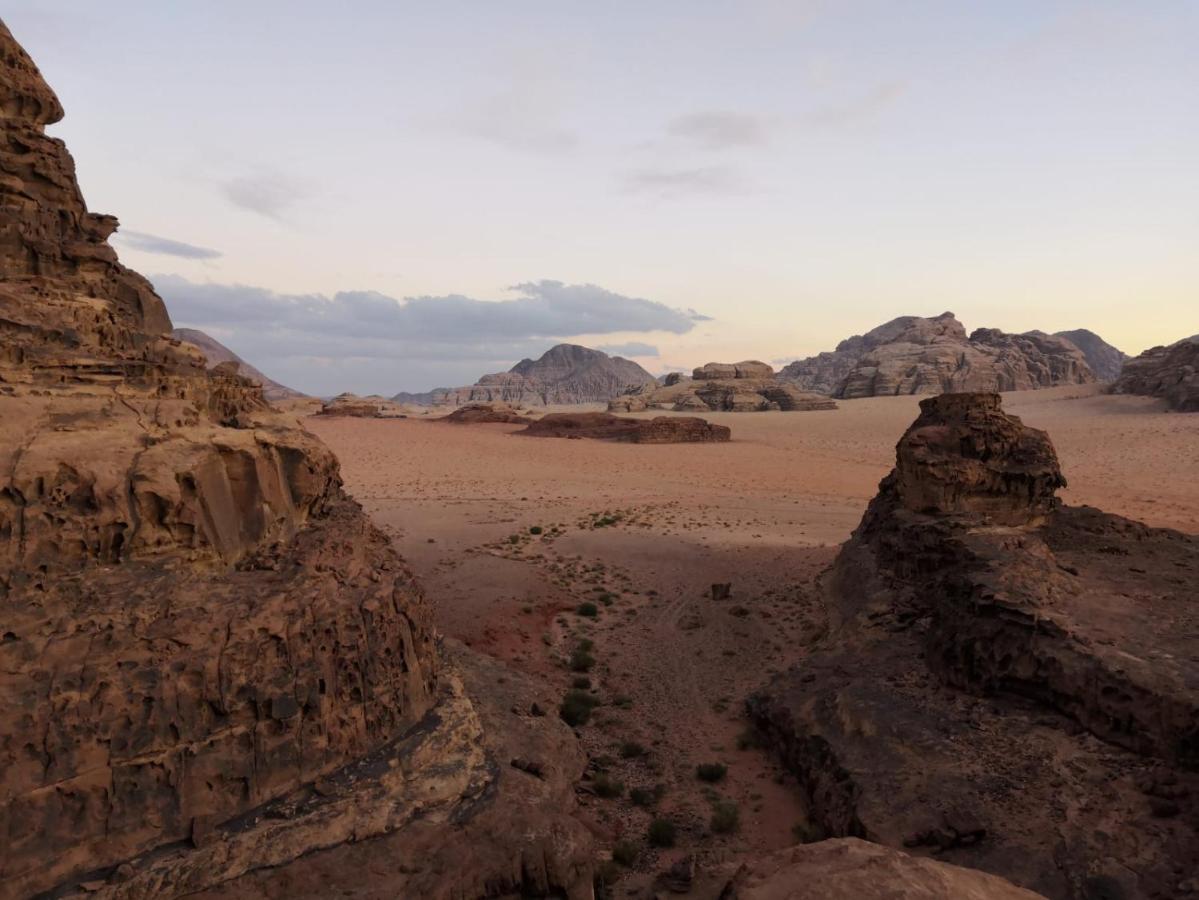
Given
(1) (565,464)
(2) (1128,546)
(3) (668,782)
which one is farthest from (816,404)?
(3) (668,782)

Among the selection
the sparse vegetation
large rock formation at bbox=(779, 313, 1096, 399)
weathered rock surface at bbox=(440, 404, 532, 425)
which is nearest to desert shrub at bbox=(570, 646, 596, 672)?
the sparse vegetation

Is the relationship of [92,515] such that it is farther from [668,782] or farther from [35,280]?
[668,782]

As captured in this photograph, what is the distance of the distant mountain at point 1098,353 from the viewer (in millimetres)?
133625

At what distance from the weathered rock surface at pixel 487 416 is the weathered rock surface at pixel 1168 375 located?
46924 millimetres

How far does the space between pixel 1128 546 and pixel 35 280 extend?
1576 cm

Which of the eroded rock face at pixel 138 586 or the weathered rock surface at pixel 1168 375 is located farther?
the weathered rock surface at pixel 1168 375

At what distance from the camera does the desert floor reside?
9328 millimetres

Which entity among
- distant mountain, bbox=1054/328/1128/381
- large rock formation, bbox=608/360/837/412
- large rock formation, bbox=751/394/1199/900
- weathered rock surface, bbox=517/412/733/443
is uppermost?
distant mountain, bbox=1054/328/1128/381

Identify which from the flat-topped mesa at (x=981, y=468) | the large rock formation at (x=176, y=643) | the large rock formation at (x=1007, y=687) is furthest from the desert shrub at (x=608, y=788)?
the flat-topped mesa at (x=981, y=468)

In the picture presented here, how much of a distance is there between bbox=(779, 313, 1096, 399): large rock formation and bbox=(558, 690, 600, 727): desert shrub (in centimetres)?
6985

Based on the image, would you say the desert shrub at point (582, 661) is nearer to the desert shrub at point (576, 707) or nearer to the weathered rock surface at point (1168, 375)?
the desert shrub at point (576, 707)

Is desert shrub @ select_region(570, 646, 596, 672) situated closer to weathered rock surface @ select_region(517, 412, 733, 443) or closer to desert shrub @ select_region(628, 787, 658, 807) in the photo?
desert shrub @ select_region(628, 787, 658, 807)

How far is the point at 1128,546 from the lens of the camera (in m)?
12.0

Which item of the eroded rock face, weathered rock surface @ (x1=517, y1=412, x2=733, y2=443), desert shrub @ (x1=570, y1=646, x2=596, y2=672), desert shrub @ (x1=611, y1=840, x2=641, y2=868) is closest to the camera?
the eroded rock face
